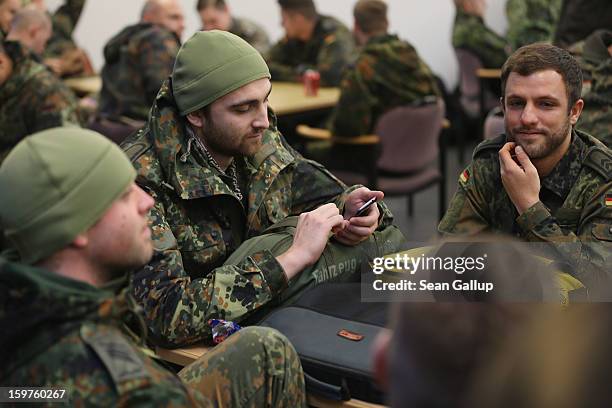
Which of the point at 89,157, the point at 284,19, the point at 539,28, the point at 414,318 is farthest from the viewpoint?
the point at 539,28

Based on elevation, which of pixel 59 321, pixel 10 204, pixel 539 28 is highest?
pixel 10 204

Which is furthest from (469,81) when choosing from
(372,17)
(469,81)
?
(372,17)

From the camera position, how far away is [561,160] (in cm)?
226

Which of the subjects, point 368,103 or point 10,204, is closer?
point 10,204

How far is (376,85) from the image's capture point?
465 cm

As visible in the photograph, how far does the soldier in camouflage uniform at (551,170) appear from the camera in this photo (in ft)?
7.06

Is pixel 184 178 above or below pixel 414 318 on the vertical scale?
below

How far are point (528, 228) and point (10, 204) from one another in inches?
48.6

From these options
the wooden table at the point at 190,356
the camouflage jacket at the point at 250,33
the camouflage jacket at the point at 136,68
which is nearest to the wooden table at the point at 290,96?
the camouflage jacket at the point at 136,68

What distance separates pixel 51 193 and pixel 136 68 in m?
3.49

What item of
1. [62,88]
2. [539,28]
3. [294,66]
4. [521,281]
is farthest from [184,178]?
[539,28]

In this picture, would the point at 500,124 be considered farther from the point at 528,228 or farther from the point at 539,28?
the point at 539,28

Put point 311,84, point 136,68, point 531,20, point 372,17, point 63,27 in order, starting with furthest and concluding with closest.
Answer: point 531,20
point 63,27
point 311,84
point 372,17
point 136,68

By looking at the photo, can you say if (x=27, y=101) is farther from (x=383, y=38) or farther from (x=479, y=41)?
(x=479, y=41)
